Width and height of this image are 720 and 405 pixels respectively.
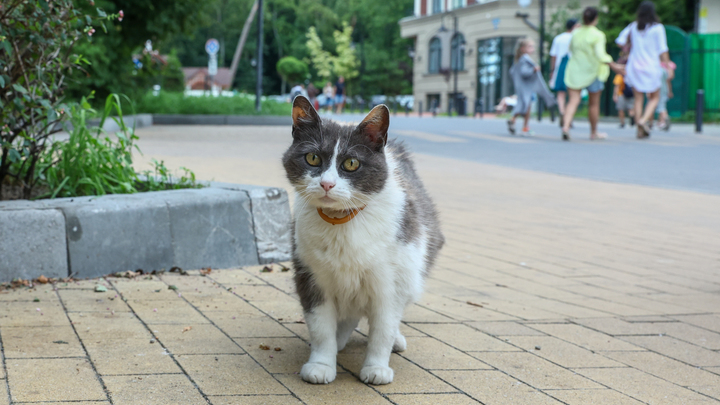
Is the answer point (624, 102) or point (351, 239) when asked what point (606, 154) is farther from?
point (351, 239)

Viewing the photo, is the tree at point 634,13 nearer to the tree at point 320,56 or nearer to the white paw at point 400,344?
the white paw at point 400,344

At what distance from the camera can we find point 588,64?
14.2 meters

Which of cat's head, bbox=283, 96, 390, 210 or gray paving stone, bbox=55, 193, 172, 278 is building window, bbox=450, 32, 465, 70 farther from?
cat's head, bbox=283, 96, 390, 210

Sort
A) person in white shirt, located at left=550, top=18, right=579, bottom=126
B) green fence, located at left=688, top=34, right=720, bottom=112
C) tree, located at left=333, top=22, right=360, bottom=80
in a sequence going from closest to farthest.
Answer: person in white shirt, located at left=550, top=18, right=579, bottom=126, green fence, located at left=688, top=34, right=720, bottom=112, tree, located at left=333, top=22, right=360, bottom=80

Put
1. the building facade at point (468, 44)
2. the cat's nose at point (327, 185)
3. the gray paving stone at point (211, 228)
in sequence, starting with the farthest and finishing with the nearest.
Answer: the building facade at point (468, 44) < the gray paving stone at point (211, 228) < the cat's nose at point (327, 185)

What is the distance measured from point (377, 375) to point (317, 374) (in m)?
0.22

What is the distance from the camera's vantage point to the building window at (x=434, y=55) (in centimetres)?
5197

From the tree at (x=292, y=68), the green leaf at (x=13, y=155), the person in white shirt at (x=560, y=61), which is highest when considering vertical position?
the tree at (x=292, y=68)

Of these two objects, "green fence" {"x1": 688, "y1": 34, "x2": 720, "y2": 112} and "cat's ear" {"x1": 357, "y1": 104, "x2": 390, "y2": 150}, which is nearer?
"cat's ear" {"x1": 357, "y1": 104, "x2": 390, "y2": 150}

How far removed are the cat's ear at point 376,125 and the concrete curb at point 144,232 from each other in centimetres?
201

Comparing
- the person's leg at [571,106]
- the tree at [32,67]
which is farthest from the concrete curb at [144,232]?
the person's leg at [571,106]

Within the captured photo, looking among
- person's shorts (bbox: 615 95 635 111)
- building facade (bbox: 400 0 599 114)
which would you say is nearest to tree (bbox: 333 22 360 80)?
building facade (bbox: 400 0 599 114)

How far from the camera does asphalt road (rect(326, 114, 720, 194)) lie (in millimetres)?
9820

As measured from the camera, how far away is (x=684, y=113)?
23797mm
